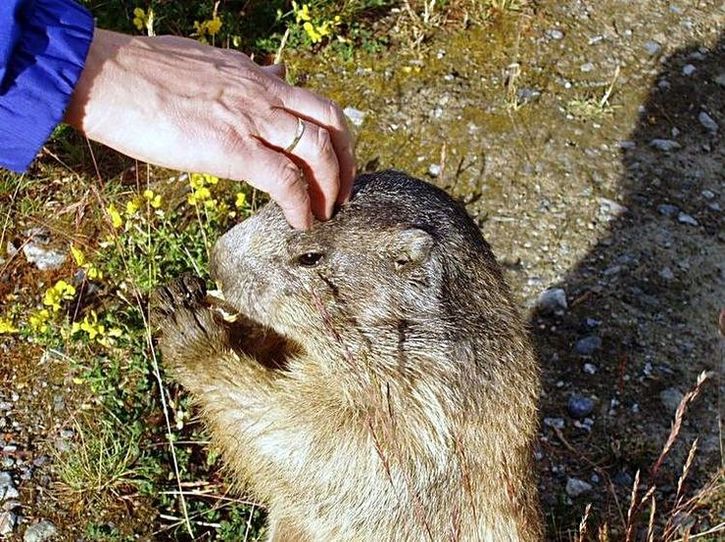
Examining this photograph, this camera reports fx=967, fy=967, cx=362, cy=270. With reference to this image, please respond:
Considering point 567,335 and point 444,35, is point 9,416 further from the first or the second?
point 444,35

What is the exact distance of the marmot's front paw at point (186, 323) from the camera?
3867 mm

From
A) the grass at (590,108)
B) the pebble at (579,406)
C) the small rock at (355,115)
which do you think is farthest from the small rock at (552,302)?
the small rock at (355,115)

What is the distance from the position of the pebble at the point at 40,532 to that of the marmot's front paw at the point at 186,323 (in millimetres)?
873

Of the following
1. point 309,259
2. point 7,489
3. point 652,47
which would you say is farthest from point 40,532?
point 652,47

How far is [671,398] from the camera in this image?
16.5 feet

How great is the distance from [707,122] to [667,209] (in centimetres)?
92

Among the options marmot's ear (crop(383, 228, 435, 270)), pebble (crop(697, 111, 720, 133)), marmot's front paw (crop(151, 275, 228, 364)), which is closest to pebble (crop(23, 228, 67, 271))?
marmot's front paw (crop(151, 275, 228, 364))

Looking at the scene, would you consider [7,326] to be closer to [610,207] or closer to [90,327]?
[90,327]

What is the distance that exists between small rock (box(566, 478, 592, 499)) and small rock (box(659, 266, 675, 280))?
4.76 ft

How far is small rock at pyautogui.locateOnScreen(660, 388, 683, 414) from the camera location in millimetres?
5000

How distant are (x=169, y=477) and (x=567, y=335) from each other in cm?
A: 227

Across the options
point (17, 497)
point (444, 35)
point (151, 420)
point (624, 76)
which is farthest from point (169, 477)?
point (624, 76)

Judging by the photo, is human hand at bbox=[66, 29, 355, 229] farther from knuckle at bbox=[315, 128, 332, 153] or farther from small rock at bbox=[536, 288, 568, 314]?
small rock at bbox=[536, 288, 568, 314]

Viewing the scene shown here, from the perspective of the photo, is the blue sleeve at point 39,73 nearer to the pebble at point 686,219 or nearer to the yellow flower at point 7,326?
the yellow flower at point 7,326
